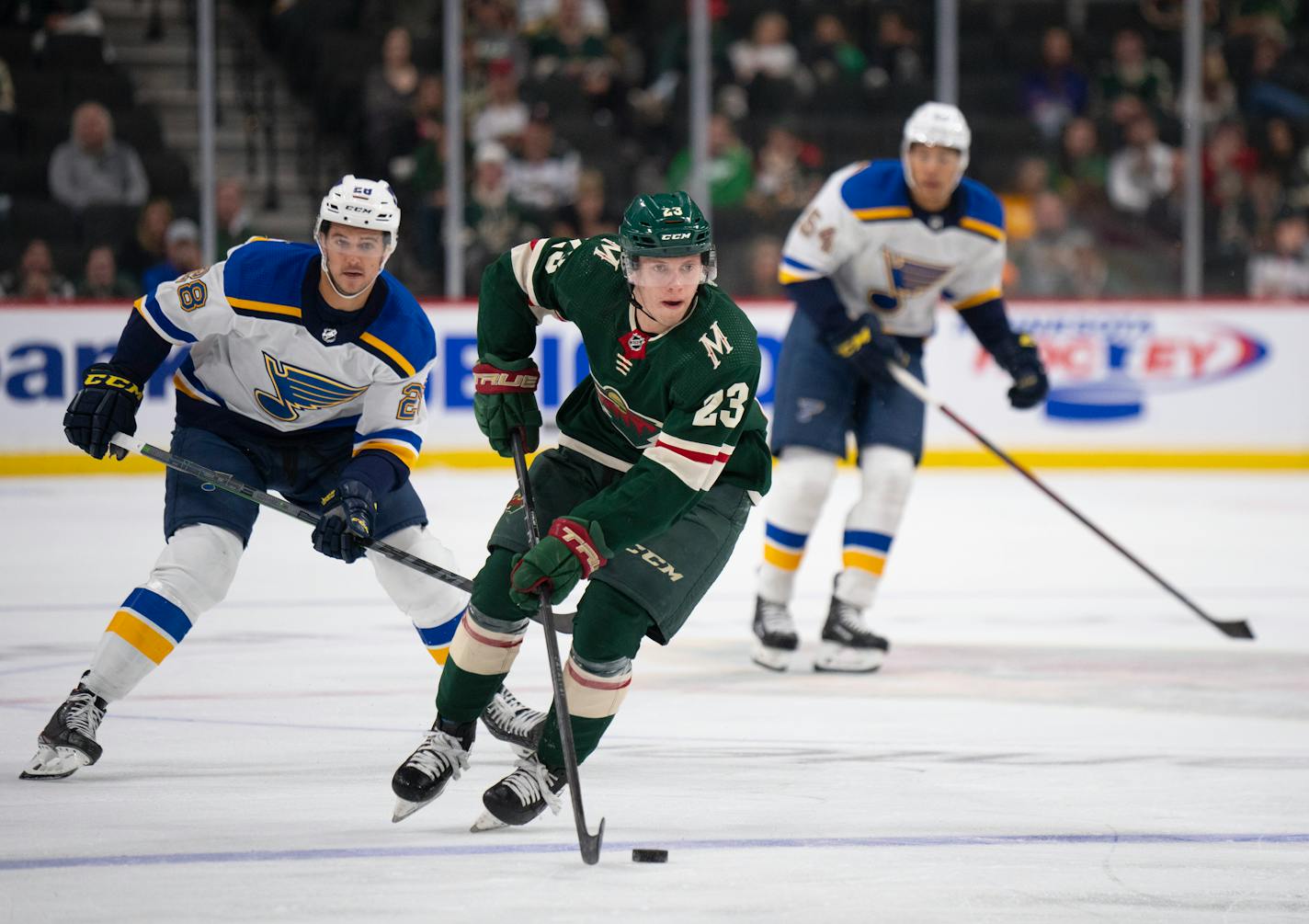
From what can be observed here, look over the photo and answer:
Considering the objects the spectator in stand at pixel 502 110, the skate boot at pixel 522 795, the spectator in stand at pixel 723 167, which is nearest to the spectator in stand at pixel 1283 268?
the spectator in stand at pixel 723 167

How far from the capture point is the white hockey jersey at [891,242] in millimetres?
5367

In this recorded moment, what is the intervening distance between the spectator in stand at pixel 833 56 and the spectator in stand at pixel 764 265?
3.35ft

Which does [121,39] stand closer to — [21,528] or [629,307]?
[21,528]

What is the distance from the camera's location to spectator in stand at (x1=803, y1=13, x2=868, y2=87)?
33.2 ft

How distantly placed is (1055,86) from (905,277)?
17.0 feet

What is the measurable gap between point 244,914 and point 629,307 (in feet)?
3.82

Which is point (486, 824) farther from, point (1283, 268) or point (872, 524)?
point (1283, 268)

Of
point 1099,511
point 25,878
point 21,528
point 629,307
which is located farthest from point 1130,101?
point 25,878

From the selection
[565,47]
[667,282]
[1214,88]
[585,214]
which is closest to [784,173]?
[585,214]

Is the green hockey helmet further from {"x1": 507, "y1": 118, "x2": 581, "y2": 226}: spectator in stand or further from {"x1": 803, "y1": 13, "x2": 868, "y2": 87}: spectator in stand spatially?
{"x1": 803, "y1": 13, "x2": 868, "y2": 87}: spectator in stand

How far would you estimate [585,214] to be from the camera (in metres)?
9.51

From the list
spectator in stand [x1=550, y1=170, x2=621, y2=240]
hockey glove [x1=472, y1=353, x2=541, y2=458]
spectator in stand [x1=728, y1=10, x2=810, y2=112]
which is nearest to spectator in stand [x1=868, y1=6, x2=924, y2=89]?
spectator in stand [x1=728, y1=10, x2=810, y2=112]

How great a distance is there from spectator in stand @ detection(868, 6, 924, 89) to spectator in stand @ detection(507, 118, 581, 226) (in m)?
1.62

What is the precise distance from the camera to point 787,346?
5508mm
